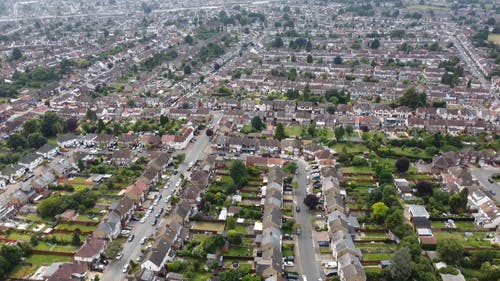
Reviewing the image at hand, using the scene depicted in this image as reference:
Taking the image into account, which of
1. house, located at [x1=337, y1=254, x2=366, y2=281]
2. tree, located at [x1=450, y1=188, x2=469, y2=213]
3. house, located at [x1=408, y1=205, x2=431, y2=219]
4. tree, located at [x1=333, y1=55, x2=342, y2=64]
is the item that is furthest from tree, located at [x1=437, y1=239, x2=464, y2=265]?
tree, located at [x1=333, y1=55, x2=342, y2=64]

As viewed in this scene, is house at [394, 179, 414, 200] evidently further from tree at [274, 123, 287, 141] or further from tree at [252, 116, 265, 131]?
tree at [252, 116, 265, 131]

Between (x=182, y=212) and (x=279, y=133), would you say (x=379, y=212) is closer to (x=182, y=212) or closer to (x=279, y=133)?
(x=182, y=212)

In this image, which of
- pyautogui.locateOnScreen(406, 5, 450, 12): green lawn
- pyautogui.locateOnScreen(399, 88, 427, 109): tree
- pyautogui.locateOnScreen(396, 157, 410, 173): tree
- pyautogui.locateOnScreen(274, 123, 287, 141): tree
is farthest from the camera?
pyautogui.locateOnScreen(406, 5, 450, 12): green lawn

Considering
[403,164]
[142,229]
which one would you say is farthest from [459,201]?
[142,229]

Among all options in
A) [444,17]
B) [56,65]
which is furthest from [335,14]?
[56,65]

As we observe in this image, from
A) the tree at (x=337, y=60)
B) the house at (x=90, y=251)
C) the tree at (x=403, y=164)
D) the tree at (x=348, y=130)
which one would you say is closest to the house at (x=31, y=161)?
the house at (x=90, y=251)

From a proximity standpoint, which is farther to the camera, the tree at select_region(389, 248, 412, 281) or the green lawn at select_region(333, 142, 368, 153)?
the green lawn at select_region(333, 142, 368, 153)

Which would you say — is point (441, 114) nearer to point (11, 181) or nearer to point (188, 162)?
point (188, 162)
